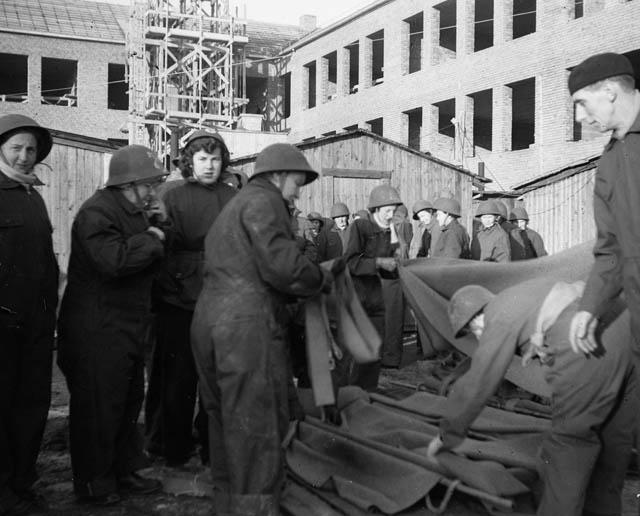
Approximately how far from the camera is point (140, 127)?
99.9 ft

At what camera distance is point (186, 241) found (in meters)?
5.68

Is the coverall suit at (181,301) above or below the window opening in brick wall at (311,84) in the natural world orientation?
below

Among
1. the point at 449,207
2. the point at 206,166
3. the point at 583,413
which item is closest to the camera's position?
the point at 583,413

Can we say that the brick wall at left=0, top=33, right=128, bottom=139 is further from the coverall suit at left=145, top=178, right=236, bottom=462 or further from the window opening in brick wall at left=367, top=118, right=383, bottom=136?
the coverall suit at left=145, top=178, right=236, bottom=462

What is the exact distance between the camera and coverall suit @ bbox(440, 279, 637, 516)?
390 cm

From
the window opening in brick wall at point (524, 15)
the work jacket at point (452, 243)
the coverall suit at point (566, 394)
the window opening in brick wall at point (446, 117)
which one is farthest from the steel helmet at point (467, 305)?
the window opening in brick wall at point (446, 117)

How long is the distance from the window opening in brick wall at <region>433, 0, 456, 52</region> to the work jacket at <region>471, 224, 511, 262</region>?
19747 millimetres

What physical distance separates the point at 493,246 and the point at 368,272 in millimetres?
4868

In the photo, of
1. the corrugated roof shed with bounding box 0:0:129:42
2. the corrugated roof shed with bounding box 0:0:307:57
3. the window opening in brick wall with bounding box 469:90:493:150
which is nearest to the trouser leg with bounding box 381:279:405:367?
the window opening in brick wall with bounding box 469:90:493:150

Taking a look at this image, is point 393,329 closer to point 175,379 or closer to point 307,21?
point 175,379

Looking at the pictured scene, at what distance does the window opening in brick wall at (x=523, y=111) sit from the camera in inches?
1088

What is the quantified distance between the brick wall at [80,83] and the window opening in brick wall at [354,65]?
35.0 feet

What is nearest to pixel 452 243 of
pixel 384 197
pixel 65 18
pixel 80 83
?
pixel 384 197

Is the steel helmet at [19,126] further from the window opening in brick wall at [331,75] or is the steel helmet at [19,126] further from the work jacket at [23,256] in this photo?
the window opening in brick wall at [331,75]
